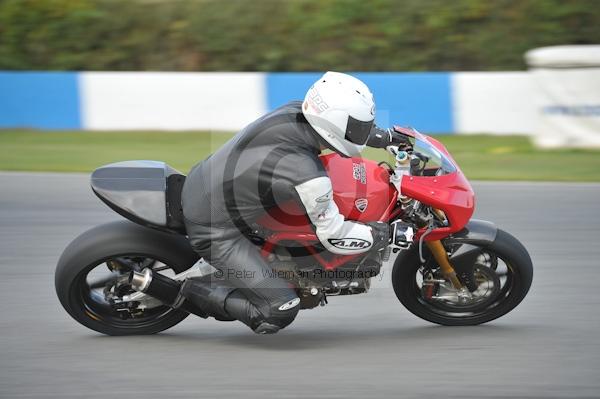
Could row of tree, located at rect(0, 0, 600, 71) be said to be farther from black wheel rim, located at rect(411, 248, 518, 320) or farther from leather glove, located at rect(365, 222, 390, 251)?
leather glove, located at rect(365, 222, 390, 251)

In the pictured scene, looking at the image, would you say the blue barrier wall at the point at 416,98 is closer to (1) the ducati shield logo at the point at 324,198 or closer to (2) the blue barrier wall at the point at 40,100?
(2) the blue barrier wall at the point at 40,100

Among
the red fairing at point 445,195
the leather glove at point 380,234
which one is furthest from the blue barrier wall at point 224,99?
the leather glove at point 380,234

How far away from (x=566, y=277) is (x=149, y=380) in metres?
3.13

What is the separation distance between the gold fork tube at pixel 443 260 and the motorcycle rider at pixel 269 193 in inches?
13.7

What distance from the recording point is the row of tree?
13031 millimetres

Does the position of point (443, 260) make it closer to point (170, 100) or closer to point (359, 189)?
point (359, 189)

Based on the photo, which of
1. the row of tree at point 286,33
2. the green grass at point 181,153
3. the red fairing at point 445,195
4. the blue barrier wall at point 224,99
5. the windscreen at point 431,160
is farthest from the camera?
the row of tree at point 286,33

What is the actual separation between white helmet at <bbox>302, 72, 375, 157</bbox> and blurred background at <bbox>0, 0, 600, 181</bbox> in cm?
504

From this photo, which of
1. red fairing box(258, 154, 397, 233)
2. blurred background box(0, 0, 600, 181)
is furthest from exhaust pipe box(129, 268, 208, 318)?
blurred background box(0, 0, 600, 181)

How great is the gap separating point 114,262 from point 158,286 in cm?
32

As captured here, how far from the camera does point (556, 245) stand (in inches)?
283

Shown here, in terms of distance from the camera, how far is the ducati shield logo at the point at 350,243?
4.81 metres

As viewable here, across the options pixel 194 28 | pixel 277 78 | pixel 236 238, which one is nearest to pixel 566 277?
pixel 236 238

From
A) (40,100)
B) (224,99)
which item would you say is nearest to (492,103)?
(224,99)
